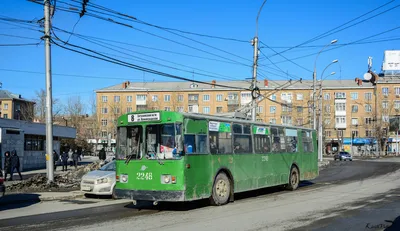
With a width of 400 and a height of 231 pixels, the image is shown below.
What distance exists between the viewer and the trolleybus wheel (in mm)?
12461

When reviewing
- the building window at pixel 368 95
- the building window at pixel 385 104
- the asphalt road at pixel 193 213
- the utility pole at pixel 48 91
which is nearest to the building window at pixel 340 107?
the building window at pixel 368 95

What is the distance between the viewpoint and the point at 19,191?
17438 millimetres

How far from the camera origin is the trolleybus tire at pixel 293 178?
17.3m

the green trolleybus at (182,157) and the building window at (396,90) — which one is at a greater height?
the building window at (396,90)

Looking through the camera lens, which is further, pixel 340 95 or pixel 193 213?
pixel 340 95

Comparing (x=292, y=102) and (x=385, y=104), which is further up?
(x=292, y=102)

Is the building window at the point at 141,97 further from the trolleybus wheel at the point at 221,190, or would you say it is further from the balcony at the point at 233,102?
the trolleybus wheel at the point at 221,190

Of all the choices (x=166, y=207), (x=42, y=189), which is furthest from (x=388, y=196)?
(x=42, y=189)

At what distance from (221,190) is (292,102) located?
7980 cm

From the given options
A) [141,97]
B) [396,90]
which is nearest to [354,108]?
[396,90]

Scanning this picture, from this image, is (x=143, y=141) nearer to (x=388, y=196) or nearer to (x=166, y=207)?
(x=166, y=207)

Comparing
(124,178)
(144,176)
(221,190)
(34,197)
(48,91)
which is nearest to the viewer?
(144,176)

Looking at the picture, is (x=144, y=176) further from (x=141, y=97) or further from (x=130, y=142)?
(x=141, y=97)

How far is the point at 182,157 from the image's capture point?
Answer: 1133 cm
